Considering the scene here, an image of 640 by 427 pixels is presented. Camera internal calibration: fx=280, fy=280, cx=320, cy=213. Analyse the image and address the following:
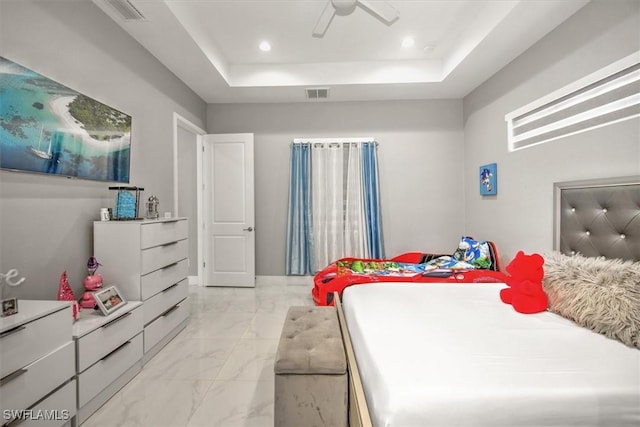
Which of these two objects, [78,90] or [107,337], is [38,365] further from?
[78,90]

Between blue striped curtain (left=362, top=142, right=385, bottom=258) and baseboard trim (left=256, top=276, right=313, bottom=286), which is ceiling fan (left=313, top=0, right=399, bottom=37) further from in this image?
baseboard trim (left=256, top=276, right=313, bottom=286)

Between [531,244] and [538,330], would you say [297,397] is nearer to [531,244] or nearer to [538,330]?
[538,330]

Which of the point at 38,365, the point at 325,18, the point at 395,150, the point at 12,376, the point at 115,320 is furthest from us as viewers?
the point at 395,150

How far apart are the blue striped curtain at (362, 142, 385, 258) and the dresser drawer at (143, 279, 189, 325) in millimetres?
2404

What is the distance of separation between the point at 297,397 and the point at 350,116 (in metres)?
3.65

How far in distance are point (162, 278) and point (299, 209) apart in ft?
6.81

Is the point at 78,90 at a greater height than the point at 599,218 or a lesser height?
greater

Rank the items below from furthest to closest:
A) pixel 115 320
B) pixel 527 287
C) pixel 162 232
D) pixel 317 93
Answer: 1. pixel 317 93
2. pixel 162 232
3. pixel 115 320
4. pixel 527 287

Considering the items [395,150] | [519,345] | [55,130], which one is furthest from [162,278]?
[395,150]

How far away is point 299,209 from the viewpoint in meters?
4.03

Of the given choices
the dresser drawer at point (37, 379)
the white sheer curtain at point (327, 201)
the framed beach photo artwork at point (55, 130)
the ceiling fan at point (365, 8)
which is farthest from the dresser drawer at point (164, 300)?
the ceiling fan at point (365, 8)

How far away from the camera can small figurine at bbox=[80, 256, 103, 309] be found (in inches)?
73.2

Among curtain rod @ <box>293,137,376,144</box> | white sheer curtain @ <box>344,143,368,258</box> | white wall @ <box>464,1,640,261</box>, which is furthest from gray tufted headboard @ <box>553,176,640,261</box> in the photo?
curtain rod @ <box>293,137,376,144</box>

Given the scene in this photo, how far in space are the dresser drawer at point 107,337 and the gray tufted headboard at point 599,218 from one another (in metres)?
3.23
